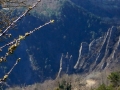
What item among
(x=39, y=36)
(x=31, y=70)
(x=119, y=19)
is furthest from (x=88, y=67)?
(x=119, y=19)

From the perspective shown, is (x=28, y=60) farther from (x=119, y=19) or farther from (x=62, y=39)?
(x=119, y=19)

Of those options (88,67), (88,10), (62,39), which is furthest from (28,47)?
(88,10)

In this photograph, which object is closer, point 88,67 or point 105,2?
point 88,67

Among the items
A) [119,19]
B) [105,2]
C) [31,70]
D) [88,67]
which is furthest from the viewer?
[105,2]

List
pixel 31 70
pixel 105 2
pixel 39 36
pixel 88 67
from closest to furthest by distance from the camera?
pixel 88 67
pixel 31 70
pixel 39 36
pixel 105 2

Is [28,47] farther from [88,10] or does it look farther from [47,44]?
[88,10]

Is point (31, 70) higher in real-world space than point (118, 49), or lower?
lower
